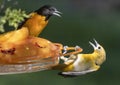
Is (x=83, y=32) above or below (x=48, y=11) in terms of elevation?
below

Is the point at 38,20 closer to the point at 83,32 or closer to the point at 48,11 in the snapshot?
the point at 48,11

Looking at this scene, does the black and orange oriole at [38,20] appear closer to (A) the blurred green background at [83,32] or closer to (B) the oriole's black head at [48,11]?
(B) the oriole's black head at [48,11]

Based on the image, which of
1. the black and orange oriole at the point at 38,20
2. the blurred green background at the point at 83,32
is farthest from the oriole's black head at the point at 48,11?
the blurred green background at the point at 83,32

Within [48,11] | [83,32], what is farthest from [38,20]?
[83,32]

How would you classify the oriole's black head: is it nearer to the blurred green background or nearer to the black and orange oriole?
the black and orange oriole

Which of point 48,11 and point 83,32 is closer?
point 48,11

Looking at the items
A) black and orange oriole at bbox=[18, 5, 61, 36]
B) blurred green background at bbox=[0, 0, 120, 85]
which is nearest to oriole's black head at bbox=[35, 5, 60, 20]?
black and orange oriole at bbox=[18, 5, 61, 36]
